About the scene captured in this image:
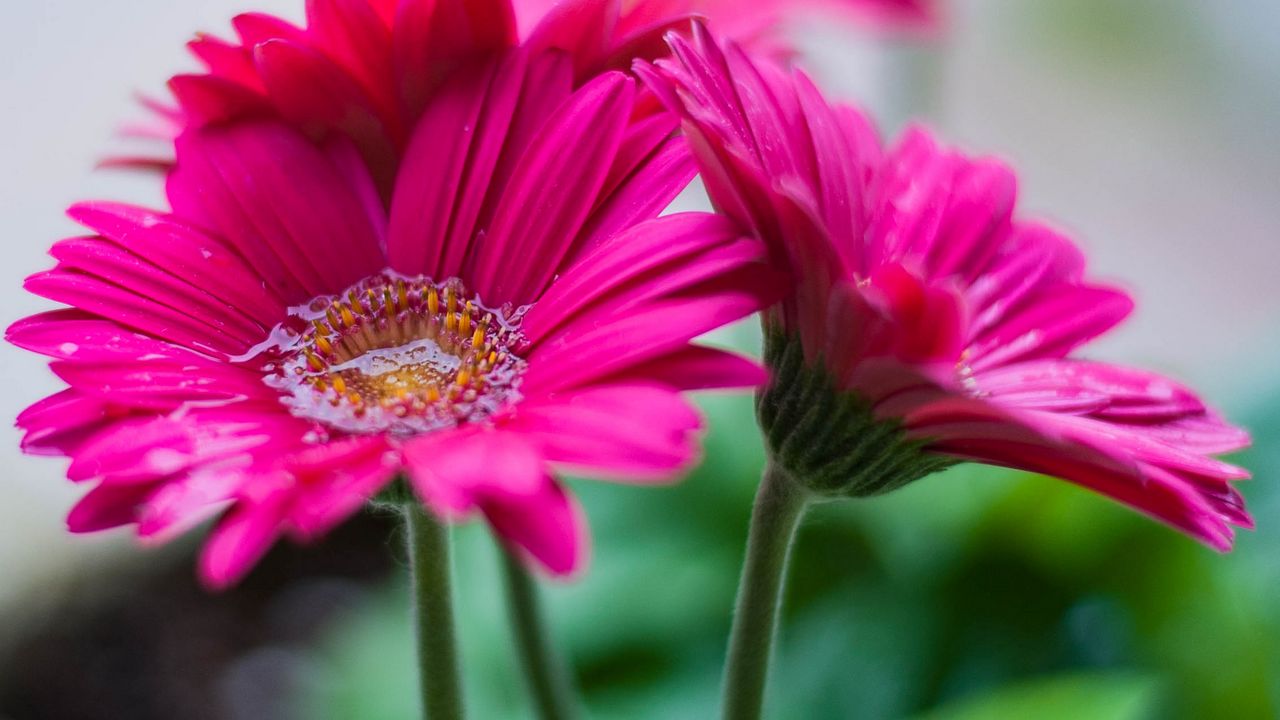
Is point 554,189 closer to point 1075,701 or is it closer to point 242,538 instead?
point 242,538

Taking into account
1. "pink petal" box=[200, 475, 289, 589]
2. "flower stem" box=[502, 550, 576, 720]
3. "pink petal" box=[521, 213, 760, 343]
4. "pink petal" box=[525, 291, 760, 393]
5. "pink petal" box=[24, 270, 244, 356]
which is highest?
"pink petal" box=[24, 270, 244, 356]

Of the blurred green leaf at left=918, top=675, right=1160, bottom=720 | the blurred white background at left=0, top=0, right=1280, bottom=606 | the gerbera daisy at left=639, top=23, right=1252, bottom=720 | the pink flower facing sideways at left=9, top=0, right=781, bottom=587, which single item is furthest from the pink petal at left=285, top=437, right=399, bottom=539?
the blurred white background at left=0, top=0, right=1280, bottom=606

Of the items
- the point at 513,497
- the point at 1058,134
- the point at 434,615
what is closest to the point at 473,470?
the point at 513,497

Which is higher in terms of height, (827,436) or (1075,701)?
(827,436)

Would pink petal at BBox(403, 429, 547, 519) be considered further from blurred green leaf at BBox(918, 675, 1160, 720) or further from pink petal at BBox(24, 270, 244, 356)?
blurred green leaf at BBox(918, 675, 1160, 720)

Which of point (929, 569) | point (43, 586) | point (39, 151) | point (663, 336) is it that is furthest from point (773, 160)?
point (39, 151)

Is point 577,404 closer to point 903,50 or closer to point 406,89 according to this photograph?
point 406,89
